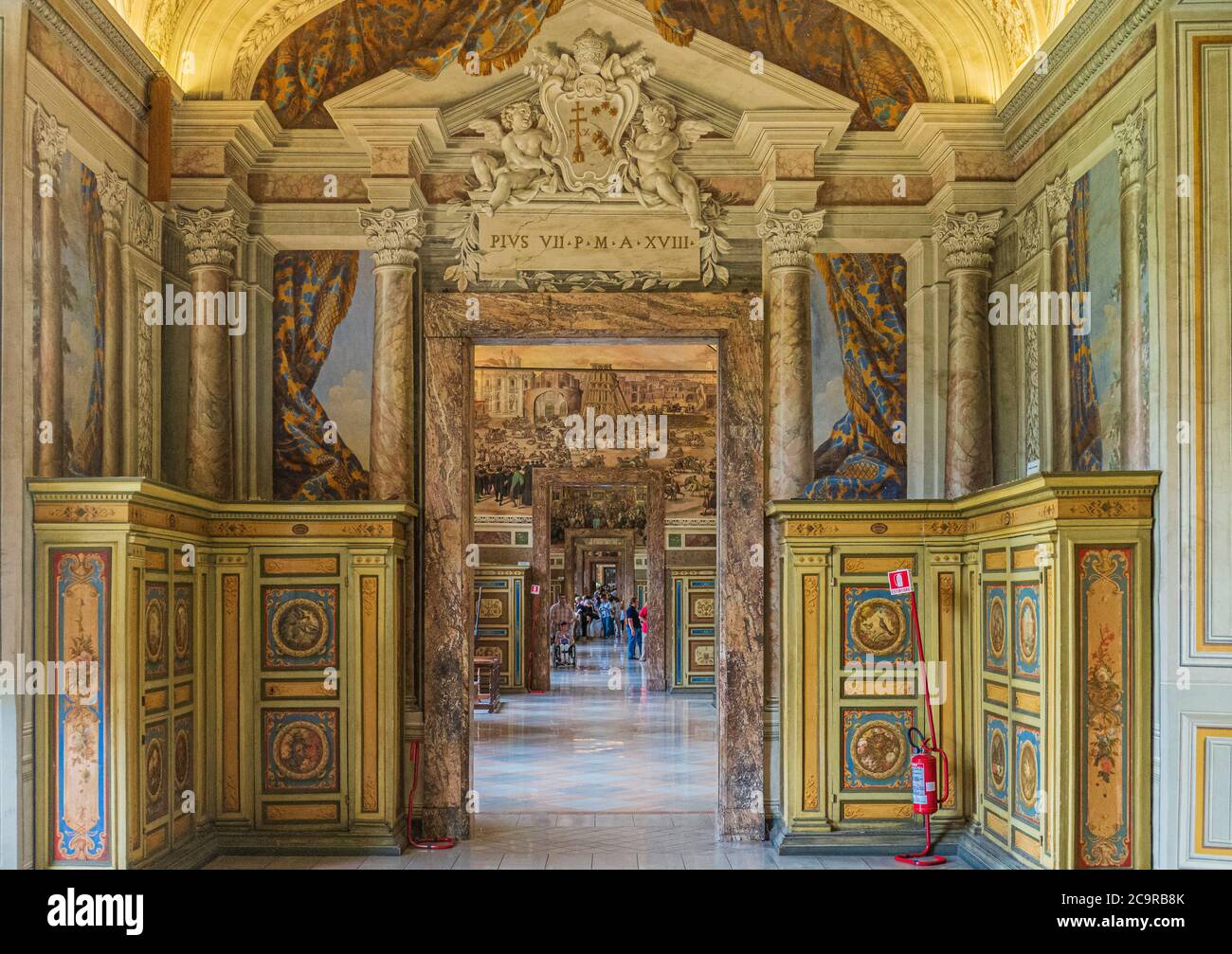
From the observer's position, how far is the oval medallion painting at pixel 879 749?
920cm

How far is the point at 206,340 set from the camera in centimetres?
947

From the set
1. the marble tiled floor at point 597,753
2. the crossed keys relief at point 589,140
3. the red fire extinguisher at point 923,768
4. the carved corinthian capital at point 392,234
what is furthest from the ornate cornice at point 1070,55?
the marble tiled floor at point 597,753

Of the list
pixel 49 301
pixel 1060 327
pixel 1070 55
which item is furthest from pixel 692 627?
pixel 49 301

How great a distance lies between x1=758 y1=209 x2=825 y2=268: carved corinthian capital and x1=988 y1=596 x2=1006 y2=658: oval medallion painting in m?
2.91

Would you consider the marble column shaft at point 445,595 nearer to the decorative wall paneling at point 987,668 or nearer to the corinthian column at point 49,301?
the decorative wall paneling at point 987,668

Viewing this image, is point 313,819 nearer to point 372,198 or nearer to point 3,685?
point 3,685

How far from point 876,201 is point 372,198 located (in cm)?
379

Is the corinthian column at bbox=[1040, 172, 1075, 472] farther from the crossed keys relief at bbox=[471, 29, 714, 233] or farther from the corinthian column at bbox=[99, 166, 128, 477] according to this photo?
the corinthian column at bbox=[99, 166, 128, 477]

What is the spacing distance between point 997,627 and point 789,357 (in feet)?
8.23

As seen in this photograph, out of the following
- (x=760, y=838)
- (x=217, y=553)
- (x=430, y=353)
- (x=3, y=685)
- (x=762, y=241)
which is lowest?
(x=760, y=838)

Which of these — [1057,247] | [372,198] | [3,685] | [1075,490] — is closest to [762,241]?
[1057,247]

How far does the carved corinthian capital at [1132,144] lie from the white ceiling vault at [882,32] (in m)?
1.69

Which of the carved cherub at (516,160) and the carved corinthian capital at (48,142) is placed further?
the carved cherub at (516,160)

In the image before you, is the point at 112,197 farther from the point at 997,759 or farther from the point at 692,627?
the point at 692,627
